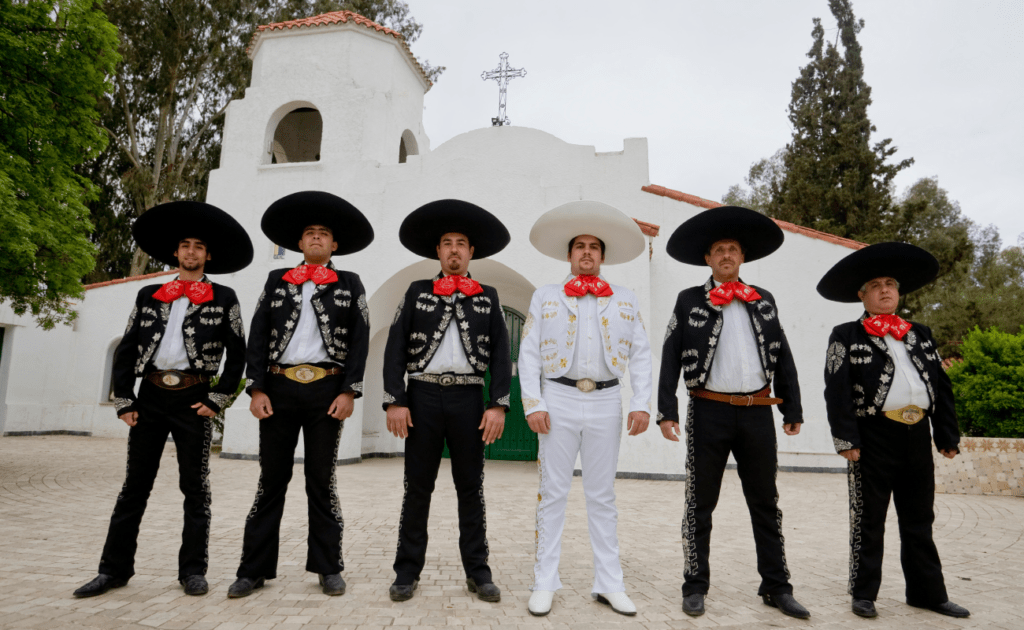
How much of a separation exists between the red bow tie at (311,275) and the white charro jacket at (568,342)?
4.19 ft

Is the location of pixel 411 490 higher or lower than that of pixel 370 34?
lower

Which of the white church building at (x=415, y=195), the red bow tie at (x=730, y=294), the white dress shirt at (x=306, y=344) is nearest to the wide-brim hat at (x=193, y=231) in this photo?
the white dress shirt at (x=306, y=344)

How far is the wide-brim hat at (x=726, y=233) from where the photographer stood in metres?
3.84

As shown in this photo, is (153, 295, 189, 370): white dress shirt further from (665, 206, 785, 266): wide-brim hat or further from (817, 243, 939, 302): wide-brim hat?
(817, 243, 939, 302): wide-brim hat

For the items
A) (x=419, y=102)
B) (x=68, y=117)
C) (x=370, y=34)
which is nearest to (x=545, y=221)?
(x=68, y=117)

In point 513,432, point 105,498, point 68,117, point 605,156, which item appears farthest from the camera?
point 513,432

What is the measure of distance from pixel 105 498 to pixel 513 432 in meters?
7.18

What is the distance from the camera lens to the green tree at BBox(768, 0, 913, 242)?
18891 mm

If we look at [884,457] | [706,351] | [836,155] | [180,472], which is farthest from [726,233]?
[836,155]

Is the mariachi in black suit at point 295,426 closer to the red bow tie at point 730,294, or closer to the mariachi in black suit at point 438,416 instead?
the mariachi in black suit at point 438,416

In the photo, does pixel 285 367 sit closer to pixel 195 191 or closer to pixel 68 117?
pixel 68 117

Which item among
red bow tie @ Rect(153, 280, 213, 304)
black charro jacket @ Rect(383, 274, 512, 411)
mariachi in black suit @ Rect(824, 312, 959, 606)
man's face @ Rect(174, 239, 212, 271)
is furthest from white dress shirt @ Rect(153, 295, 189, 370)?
mariachi in black suit @ Rect(824, 312, 959, 606)

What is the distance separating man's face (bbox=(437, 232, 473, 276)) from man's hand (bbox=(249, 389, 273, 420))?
4.39ft

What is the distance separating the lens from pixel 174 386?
11.9 ft
